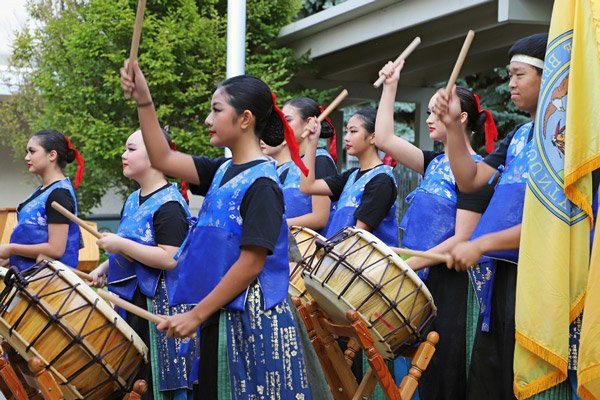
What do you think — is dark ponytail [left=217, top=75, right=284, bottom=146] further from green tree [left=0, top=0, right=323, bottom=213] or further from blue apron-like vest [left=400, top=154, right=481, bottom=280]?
green tree [left=0, top=0, right=323, bottom=213]

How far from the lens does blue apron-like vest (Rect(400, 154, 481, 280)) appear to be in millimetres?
4223

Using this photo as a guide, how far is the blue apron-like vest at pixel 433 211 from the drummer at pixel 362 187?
0.36 m

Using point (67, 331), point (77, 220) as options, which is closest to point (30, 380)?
point (67, 331)

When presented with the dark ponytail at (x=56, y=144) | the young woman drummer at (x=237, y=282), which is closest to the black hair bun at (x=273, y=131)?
the young woman drummer at (x=237, y=282)

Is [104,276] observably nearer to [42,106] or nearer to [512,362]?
[512,362]

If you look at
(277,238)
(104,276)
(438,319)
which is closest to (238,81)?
(277,238)

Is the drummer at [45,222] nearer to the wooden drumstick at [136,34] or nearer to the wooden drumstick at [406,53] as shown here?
the wooden drumstick at [406,53]

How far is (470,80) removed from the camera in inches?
730

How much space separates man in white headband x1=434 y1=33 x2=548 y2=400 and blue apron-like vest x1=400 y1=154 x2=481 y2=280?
2.29ft

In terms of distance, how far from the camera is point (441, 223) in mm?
4227

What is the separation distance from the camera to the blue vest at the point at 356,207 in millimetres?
4793

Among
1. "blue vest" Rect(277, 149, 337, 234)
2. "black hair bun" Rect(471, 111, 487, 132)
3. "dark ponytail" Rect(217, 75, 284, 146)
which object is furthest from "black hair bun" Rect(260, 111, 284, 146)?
"blue vest" Rect(277, 149, 337, 234)

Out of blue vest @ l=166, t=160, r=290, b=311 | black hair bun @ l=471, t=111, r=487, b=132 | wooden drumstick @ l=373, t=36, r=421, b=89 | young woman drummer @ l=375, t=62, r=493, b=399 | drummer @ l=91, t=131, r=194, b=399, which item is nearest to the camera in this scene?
blue vest @ l=166, t=160, r=290, b=311

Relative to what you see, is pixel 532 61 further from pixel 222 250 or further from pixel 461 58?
pixel 222 250
